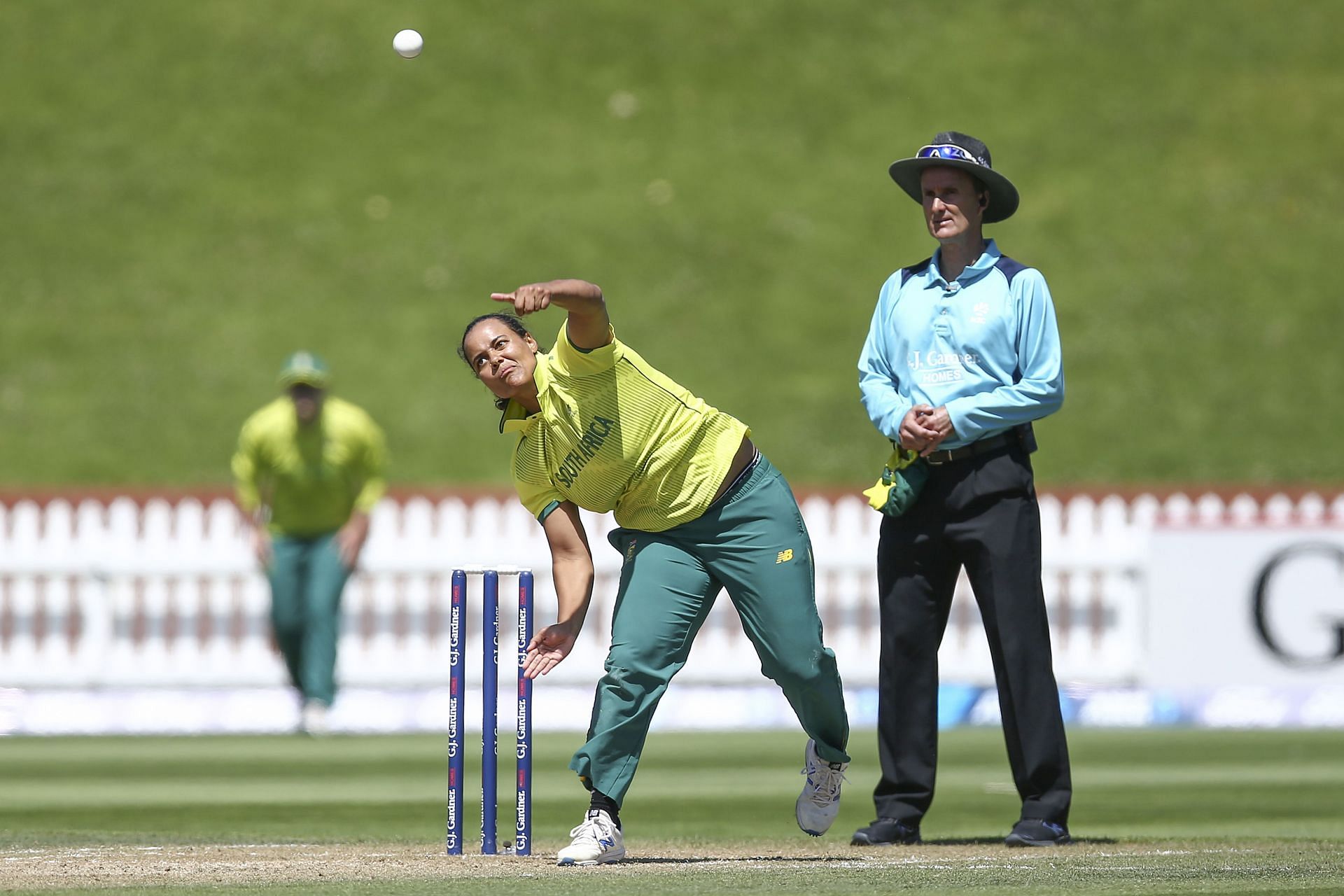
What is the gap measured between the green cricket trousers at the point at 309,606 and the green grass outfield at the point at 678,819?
0.40 meters

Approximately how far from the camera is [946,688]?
11914mm

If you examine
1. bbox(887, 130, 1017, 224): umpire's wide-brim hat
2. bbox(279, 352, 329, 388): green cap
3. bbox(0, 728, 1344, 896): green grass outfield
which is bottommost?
bbox(0, 728, 1344, 896): green grass outfield

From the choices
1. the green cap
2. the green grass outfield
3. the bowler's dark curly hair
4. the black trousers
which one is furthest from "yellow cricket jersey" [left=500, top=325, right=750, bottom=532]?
the green cap

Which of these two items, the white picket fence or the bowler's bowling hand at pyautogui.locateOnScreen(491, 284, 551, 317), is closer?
the bowler's bowling hand at pyautogui.locateOnScreen(491, 284, 551, 317)

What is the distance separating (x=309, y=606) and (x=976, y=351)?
6125mm

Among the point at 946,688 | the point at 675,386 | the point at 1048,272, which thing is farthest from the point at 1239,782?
the point at 1048,272

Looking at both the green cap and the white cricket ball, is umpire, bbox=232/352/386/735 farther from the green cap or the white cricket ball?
the white cricket ball

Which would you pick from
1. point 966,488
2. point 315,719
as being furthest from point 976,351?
point 315,719

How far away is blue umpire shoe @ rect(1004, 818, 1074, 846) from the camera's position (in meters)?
6.30

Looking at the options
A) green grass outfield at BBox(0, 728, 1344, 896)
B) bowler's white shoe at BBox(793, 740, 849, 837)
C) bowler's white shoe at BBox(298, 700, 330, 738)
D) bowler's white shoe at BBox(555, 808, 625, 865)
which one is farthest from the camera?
bowler's white shoe at BBox(298, 700, 330, 738)

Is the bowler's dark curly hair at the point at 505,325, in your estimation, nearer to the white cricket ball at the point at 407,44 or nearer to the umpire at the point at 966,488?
the umpire at the point at 966,488

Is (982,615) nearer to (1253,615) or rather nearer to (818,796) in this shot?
(818,796)

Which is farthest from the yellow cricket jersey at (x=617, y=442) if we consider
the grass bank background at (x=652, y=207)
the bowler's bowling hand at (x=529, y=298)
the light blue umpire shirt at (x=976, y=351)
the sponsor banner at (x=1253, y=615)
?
the grass bank background at (x=652, y=207)

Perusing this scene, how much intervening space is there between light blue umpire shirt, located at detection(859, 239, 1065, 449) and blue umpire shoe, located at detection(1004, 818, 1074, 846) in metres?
1.22
